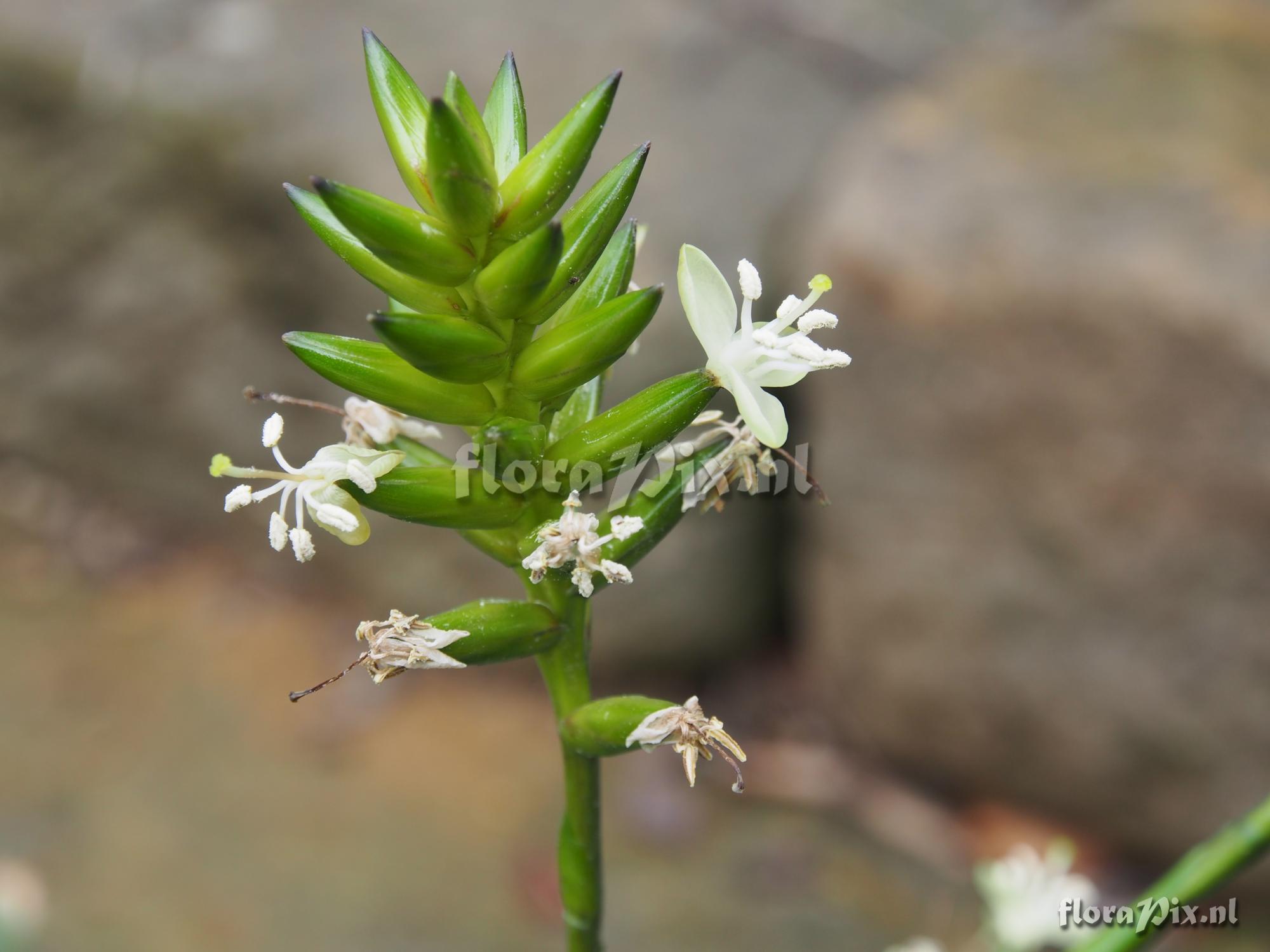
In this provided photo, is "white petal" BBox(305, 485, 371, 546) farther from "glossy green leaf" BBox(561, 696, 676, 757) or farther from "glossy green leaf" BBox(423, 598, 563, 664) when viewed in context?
"glossy green leaf" BBox(561, 696, 676, 757)

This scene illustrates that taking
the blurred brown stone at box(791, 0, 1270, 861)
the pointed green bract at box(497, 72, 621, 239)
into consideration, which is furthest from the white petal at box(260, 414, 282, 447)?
the blurred brown stone at box(791, 0, 1270, 861)

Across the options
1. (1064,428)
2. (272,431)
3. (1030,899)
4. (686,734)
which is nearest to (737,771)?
(686,734)

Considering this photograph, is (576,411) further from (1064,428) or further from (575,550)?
(1064,428)

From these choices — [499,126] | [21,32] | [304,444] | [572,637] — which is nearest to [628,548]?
[572,637]

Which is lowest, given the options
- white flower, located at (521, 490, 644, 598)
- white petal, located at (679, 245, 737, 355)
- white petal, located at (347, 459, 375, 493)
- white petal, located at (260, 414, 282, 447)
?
white flower, located at (521, 490, 644, 598)

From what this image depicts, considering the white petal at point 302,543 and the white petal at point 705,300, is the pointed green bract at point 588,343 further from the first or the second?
the white petal at point 302,543

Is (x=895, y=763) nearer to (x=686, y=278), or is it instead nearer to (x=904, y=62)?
(x=904, y=62)
